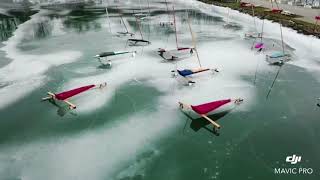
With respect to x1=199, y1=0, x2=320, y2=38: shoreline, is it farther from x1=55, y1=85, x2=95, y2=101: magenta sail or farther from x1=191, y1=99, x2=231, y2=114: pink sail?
x1=55, y1=85, x2=95, y2=101: magenta sail

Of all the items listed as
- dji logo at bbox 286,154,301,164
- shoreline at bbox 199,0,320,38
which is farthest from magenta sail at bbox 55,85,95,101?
shoreline at bbox 199,0,320,38

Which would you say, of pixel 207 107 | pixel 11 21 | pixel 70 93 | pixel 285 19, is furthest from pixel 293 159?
pixel 11 21

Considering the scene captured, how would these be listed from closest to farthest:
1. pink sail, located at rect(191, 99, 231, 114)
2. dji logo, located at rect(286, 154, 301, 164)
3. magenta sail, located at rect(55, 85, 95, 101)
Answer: dji logo, located at rect(286, 154, 301, 164) → pink sail, located at rect(191, 99, 231, 114) → magenta sail, located at rect(55, 85, 95, 101)

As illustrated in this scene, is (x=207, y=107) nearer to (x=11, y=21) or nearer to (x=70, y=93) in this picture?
(x=70, y=93)

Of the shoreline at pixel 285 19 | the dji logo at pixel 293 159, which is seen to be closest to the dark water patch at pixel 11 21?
the dji logo at pixel 293 159

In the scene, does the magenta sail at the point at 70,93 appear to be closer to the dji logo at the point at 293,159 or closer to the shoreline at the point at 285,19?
the dji logo at the point at 293,159

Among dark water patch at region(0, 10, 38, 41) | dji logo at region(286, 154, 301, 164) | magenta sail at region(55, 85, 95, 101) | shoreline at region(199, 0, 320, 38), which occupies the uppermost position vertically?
dark water patch at region(0, 10, 38, 41)

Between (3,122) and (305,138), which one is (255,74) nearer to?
(305,138)

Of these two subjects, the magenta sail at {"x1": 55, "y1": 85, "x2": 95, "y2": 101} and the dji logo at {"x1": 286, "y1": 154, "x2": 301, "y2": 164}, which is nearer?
the dji logo at {"x1": 286, "y1": 154, "x2": 301, "y2": 164}

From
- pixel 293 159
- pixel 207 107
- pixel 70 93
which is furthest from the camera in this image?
pixel 70 93

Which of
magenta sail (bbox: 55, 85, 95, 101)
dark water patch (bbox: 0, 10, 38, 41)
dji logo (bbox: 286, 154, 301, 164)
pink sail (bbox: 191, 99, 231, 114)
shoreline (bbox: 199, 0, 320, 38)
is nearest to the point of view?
dji logo (bbox: 286, 154, 301, 164)

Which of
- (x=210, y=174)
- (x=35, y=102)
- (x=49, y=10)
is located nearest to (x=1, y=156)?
(x=35, y=102)
